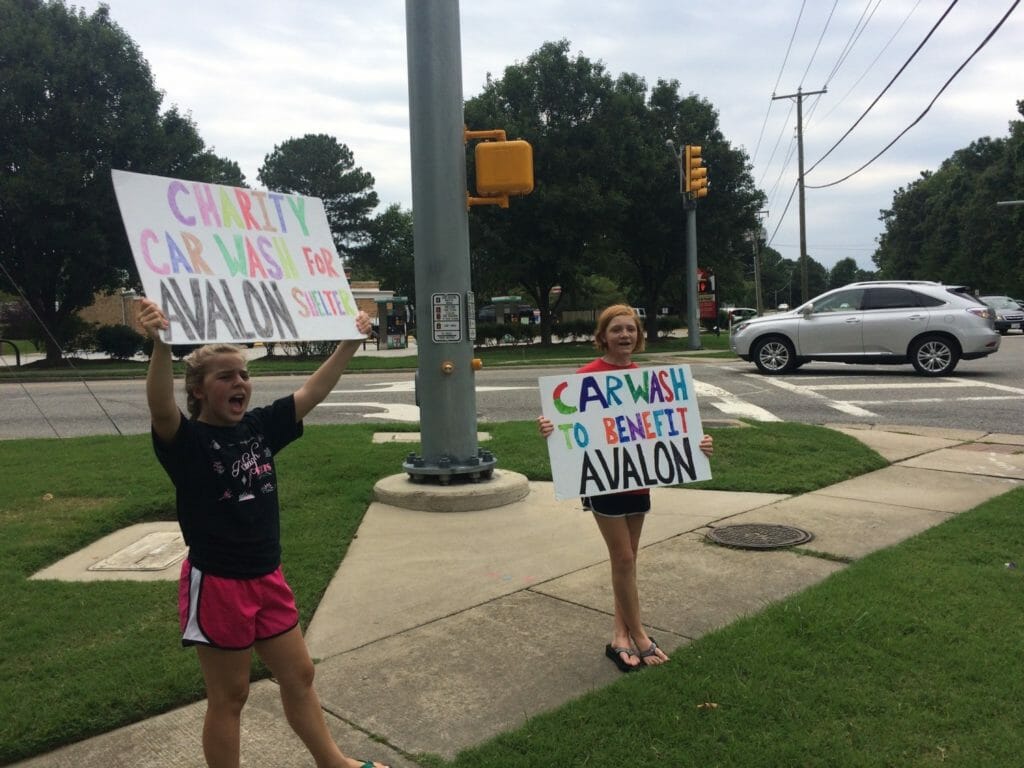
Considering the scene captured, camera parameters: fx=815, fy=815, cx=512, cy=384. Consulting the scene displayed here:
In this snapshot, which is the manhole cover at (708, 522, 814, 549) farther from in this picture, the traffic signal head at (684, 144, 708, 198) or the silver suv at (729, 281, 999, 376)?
the traffic signal head at (684, 144, 708, 198)

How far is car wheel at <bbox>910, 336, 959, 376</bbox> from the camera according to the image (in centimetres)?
1435

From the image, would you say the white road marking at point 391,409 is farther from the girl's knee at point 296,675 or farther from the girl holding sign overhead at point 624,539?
the girl's knee at point 296,675

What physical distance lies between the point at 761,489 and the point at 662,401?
3.29 meters

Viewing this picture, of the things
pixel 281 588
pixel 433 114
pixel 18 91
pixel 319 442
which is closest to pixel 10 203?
pixel 18 91

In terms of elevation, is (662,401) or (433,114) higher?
(433,114)

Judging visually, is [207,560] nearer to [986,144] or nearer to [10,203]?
[10,203]

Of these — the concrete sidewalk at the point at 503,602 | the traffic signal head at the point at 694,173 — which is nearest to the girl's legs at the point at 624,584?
the concrete sidewalk at the point at 503,602

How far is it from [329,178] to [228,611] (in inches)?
2869

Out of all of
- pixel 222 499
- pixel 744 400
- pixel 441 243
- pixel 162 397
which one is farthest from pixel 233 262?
pixel 744 400

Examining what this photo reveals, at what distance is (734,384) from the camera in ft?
47.1

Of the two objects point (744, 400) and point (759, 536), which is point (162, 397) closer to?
point (759, 536)

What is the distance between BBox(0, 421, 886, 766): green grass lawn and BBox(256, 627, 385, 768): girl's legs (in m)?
0.57

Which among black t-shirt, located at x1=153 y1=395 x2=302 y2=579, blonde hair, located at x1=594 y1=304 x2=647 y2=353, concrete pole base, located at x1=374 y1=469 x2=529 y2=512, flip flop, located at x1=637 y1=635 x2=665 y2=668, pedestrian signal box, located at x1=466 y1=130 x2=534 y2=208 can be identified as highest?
pedestrian signal box, located at x1=466 y1=130 x2=534 y2=208

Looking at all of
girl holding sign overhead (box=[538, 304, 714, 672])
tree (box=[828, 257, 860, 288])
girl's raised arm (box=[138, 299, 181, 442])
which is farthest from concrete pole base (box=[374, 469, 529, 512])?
tree (box=[828, 257, 860, 288])
